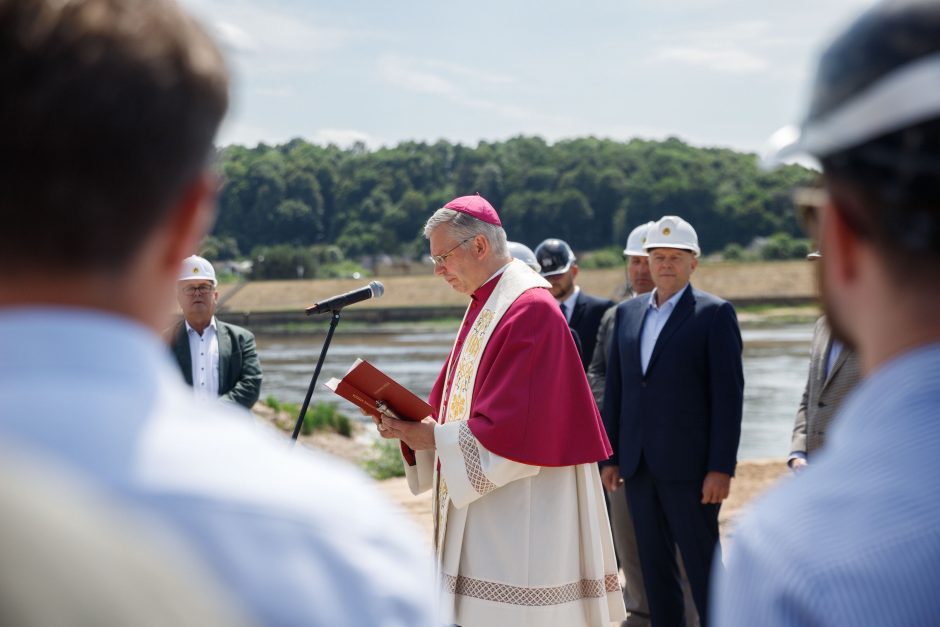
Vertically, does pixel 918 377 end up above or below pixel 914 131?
below

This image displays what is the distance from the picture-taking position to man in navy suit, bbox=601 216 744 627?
5602 mm

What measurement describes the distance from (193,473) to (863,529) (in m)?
0.65

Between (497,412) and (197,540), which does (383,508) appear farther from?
(497,412)

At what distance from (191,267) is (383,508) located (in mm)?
5870

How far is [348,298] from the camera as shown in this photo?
4918mm

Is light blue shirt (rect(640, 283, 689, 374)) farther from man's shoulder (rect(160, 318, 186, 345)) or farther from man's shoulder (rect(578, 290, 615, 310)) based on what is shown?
man's shoulder (rect(160, 318, 186, 345))

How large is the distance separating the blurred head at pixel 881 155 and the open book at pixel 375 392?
346 cm

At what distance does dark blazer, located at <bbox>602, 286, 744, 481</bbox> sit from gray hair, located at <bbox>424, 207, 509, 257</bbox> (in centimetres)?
134

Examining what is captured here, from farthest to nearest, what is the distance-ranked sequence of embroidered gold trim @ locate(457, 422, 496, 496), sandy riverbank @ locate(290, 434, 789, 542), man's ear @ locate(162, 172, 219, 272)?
sandy riverbank @ locate(290, 434, 789, 542) → embroidered gold trim @ locate(457, 422, 496, 496) → man's ear @ locate(162, 172, 219, 272)

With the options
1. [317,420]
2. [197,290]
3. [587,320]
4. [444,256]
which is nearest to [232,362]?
[197,290]

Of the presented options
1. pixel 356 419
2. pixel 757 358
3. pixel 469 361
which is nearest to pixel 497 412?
pixel 469 361

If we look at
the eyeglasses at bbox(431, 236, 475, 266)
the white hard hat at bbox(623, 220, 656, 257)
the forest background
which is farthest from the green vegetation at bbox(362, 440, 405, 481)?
the forest background

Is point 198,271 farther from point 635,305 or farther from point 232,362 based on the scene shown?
point 635,305

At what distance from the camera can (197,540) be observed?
875mm
